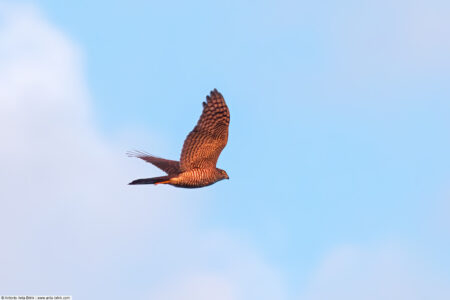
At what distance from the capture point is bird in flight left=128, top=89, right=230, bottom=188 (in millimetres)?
19141

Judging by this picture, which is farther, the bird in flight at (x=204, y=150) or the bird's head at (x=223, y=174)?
the bird's head at (x=223, y=174)

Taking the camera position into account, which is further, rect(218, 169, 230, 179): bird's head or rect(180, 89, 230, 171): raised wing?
rect(218, 169, 230, 179): bird's head

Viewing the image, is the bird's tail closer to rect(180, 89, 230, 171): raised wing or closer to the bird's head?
rect(180, 89, 230, 171): raised wing

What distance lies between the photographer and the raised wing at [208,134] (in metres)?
19.1

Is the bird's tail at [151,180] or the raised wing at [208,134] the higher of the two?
the raised wing at [208,134]

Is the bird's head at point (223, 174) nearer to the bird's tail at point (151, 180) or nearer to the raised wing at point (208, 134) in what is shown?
the raised wing at point (208, 134)

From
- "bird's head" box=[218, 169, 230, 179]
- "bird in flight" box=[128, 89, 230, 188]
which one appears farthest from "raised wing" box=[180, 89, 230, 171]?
"bird's head" box=[218, 169, 230, 179]

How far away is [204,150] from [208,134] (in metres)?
0.59

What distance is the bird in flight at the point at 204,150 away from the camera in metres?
19.1

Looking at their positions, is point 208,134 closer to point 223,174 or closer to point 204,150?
point 204,150

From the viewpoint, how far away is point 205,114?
62.8 feet

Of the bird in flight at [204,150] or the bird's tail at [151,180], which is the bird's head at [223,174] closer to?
the bird in flight at [204,150]

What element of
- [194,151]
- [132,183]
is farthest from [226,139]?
[132,183]

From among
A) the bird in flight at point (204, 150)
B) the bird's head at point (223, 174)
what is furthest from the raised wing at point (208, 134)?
the bird's head at point (223, 174)
